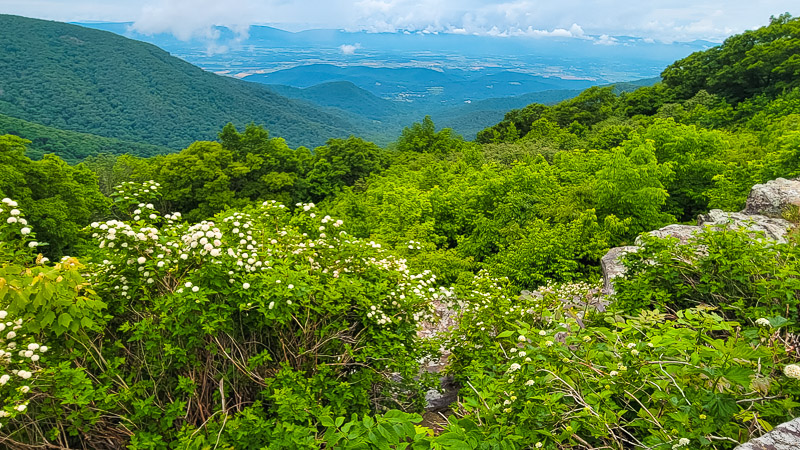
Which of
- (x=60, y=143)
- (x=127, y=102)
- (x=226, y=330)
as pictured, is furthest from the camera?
(x=127, y=102)

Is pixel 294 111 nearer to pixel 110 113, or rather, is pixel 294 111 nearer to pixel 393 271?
pixel 110 113

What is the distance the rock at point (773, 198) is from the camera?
8.67 m

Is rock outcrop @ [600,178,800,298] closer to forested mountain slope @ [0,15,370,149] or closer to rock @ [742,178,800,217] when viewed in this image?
rock @ [742,178,800,217]

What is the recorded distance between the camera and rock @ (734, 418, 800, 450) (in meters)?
2.06

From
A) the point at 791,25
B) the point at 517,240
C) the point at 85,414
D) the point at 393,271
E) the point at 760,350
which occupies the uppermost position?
the point at 791,25

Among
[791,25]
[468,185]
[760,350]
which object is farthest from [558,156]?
[791,25]

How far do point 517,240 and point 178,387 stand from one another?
34.3 ft

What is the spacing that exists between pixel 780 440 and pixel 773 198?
31.3ft

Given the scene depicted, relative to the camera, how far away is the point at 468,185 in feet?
57.6

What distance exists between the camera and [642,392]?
272 centimetres

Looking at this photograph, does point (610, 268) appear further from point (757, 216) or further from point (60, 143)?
point (60, 143)

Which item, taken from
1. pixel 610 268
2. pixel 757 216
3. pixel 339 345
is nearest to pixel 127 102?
pixel 610 268

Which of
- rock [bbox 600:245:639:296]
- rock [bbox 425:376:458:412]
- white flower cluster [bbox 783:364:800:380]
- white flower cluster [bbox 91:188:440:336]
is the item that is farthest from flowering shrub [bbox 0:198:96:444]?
rock [bbox 600:245:639:296]

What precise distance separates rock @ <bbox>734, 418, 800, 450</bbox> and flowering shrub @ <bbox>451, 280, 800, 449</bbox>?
A: 9 centimetres
